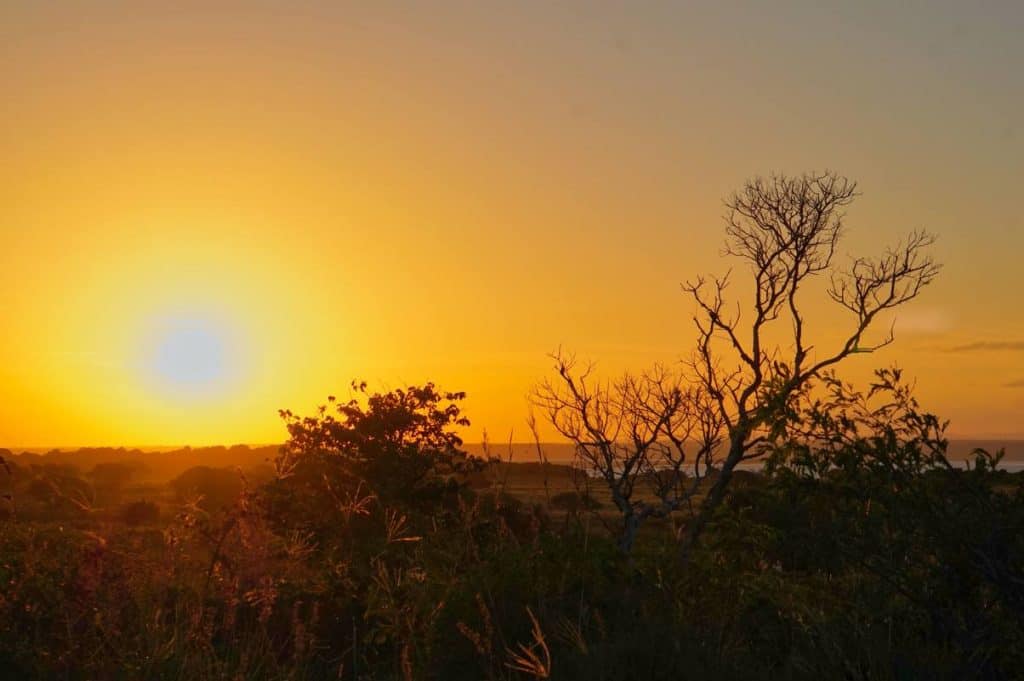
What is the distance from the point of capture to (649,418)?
76.8ft

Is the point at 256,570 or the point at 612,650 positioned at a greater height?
the point at 256,570

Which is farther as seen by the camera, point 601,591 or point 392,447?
point 392,447

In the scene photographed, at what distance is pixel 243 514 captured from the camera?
7.17 m

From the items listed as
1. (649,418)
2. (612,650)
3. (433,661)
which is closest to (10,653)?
(433,661)

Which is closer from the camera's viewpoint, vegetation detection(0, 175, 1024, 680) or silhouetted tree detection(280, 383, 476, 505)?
vegetation detection(0, 175, 1024, 680)

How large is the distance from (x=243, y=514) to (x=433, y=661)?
1.79 metres

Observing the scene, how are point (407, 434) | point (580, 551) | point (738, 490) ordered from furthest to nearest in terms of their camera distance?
1. point (738, 490)
2. point (407, 434)
3. point (580, 551)

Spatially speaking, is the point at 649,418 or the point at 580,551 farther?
the point at 649,418

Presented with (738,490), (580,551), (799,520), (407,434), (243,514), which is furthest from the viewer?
(738,490)

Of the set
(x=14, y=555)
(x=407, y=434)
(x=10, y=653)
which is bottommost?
(x=10, y=653)

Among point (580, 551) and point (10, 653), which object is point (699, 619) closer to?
point (580, 551)

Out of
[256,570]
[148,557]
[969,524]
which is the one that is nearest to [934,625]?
[969,524]

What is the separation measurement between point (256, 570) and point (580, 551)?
3.63 meters

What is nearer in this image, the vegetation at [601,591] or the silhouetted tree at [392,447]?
the vegetation at [601,591]
